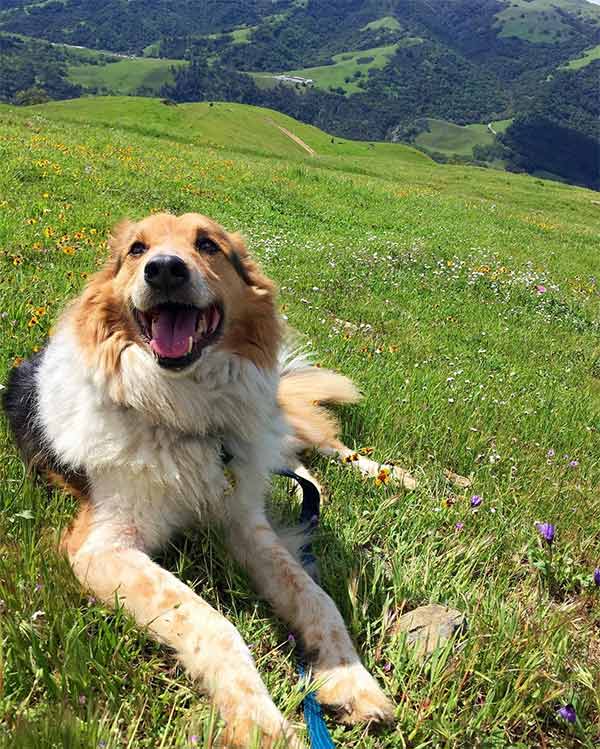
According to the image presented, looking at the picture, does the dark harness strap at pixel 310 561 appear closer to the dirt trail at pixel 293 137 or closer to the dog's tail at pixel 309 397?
the dog's tail at pixel 309 397

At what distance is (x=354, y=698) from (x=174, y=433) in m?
1.72

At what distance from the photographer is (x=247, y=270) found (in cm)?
409

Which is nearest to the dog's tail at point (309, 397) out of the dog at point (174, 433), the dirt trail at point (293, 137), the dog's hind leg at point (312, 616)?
the dog at point (174, 433)

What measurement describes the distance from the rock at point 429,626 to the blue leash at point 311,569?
53cm

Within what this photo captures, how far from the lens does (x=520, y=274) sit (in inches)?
531

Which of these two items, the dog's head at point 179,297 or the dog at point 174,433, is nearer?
the dog at point 174,433

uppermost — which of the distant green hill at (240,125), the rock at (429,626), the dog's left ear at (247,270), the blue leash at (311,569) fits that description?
the distant green hill at (240,125)

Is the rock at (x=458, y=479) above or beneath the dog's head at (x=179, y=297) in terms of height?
beneath

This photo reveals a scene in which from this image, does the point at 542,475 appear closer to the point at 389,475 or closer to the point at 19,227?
the point at 389,475

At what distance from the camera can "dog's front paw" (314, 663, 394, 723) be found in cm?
233

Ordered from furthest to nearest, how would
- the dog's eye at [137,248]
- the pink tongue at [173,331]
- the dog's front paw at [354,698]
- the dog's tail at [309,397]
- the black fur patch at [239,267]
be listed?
the dog's tail at [309,397] → the black fur patch at [239,267] → the dog's eye at [137,248] → the pink tongue at [173,331] → the dog's front paw at [354,698]

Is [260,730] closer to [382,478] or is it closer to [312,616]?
[312,616]

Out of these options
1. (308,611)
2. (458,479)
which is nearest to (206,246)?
(308,611)

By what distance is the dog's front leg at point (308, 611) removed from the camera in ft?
7.80
